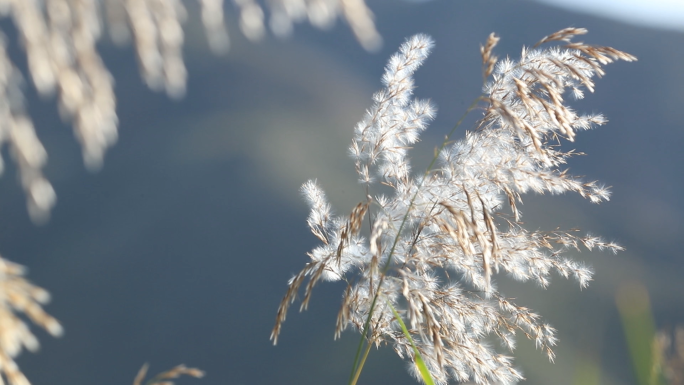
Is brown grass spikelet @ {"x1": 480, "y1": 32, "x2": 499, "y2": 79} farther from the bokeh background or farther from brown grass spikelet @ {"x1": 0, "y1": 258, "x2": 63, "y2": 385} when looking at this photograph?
the bokeh background

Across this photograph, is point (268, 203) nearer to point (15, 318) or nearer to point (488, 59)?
point (488, 59)

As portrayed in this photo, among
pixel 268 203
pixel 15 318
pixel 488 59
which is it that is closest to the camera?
pixel 15 318

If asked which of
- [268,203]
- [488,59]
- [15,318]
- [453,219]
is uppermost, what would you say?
[268,203]

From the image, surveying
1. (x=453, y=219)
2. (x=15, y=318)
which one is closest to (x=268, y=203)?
(x=453, y=219)

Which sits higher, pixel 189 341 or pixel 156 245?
pixel 156 245

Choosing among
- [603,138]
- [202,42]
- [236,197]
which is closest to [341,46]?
[202,42]

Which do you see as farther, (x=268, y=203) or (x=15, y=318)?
(x=268, y=203)

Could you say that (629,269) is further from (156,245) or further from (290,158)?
(156,245)
